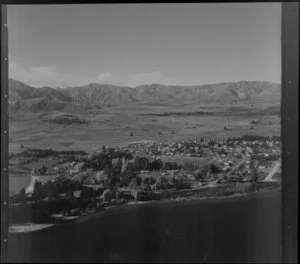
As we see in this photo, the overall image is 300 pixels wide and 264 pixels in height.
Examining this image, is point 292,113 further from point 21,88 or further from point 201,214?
point 21,88

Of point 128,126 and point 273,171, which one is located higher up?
point 128,126

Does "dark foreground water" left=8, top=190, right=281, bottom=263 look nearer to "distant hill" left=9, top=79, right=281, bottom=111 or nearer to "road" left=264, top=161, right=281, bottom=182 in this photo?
"road" left=264, top=161, right=281, bottom=182

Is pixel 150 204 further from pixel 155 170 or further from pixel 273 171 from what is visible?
pixel 273 171

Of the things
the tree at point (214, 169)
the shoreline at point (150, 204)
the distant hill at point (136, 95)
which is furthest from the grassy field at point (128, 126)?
the shoreline at point (150, 204)

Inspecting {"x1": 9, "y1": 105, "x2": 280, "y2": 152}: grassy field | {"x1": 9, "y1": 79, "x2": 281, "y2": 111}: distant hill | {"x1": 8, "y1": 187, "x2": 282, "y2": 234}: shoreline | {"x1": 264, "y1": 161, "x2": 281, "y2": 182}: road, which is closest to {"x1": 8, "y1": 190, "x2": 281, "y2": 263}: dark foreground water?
{"x1": 8, "y1": 187, "x2": 282, "y2": 234}: shoreline

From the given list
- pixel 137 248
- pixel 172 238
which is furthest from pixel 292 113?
pixel 137 248

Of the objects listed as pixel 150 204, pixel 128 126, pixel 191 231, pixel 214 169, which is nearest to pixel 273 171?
pixel 214 169

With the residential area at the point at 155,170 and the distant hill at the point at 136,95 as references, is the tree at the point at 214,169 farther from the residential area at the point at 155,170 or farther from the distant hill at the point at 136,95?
the distant hill at the point at 136,95

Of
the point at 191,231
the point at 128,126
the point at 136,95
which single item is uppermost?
the point at 136,95
